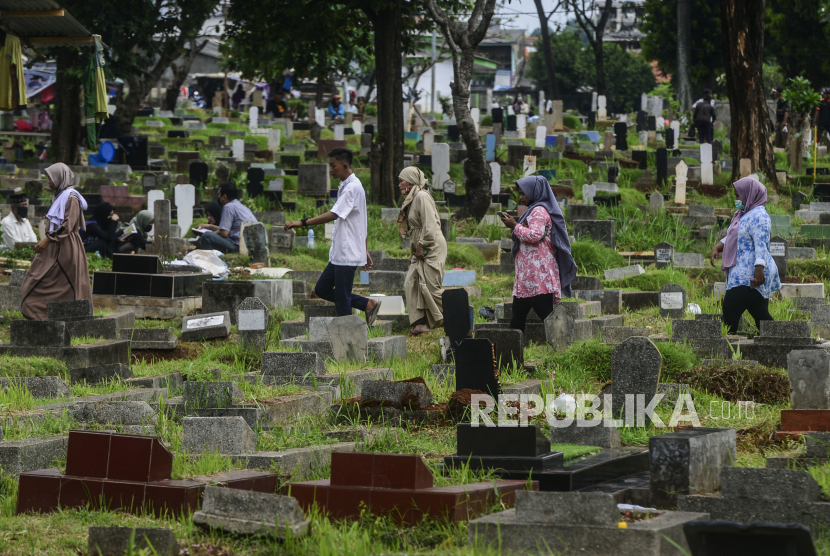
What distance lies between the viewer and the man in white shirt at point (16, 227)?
15.7 metres

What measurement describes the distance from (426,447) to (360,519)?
1286 millimetres

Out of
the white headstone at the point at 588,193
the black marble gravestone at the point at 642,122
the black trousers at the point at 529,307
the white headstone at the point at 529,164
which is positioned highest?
the black marble gravestone at the point at 642,122

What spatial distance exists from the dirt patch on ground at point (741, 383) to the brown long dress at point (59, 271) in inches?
241

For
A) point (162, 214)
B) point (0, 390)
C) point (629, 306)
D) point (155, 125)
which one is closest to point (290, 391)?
point (0, 390)

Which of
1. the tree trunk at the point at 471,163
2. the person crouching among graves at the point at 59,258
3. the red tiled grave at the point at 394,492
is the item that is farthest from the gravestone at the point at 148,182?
the red tiled grave at the point at 394,492

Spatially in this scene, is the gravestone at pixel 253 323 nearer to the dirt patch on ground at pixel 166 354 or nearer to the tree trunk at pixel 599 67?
the dirt patch on ground at pixel 166 354

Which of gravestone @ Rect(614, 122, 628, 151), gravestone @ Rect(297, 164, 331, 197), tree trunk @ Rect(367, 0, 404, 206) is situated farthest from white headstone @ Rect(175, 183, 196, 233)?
gravestone @ Rect(614, 122, 628, 151)

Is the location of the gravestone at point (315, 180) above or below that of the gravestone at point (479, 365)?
above

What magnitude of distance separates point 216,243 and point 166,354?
4565 mm

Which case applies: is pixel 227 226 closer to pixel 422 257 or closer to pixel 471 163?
pixel 471 163

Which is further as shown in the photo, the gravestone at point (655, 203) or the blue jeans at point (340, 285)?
the gravestone at point (655, 203)

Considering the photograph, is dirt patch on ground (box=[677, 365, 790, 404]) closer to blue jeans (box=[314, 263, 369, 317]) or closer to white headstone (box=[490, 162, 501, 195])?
blue jeans (box=[314, 263, 369, 317])

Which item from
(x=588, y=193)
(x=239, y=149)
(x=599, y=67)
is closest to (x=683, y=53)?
(x=599, y=67)

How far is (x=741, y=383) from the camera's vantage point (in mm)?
7566
